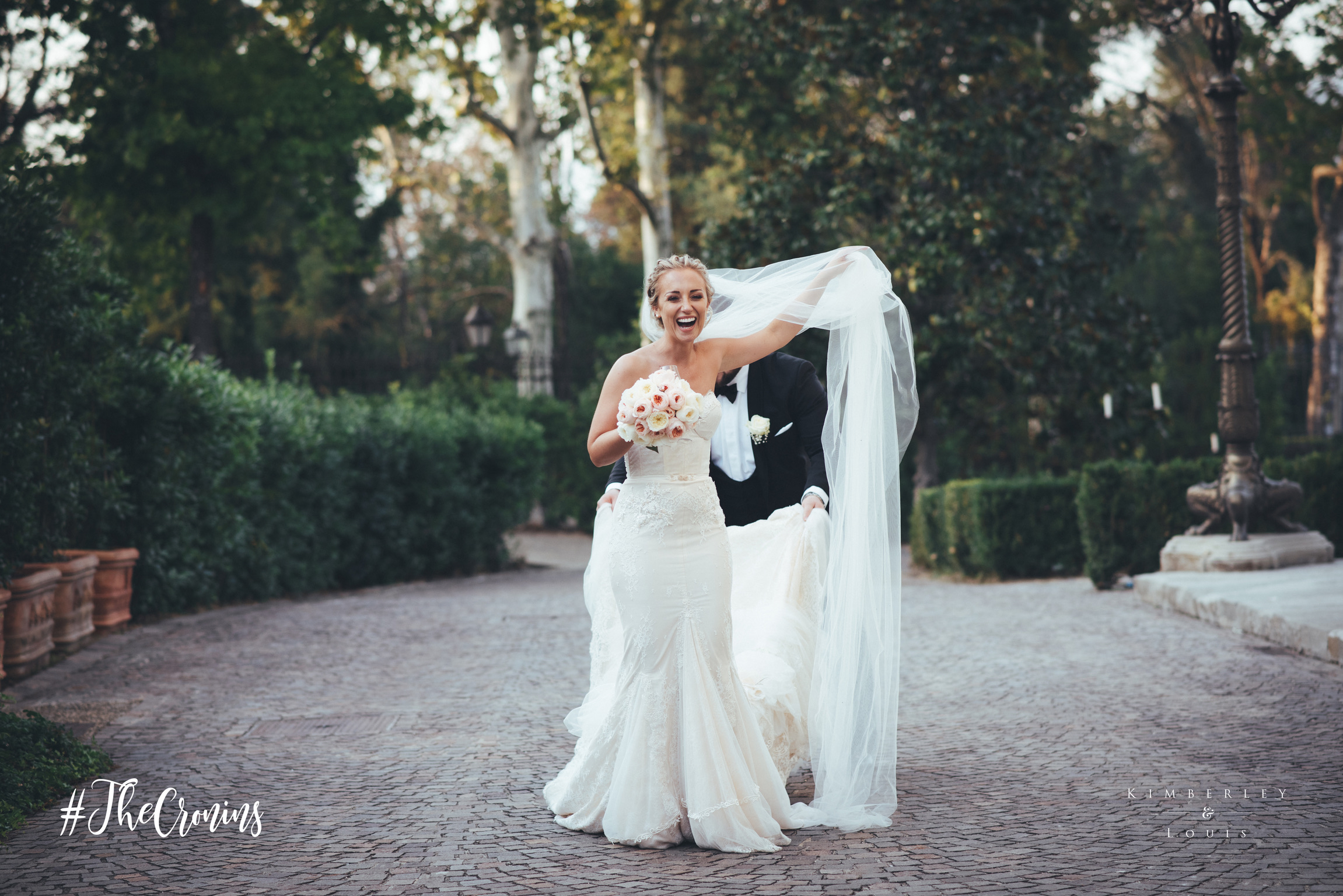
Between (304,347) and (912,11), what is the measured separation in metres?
22.3

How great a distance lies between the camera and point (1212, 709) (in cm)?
604

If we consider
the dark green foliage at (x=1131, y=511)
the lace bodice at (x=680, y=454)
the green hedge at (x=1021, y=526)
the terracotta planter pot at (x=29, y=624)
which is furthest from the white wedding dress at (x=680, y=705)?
the green hedge at (x=1021, y=526)

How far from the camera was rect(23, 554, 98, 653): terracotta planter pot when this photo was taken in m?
8.32

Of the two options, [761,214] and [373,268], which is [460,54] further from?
[761,214]

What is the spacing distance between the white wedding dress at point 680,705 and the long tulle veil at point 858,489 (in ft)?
0.75

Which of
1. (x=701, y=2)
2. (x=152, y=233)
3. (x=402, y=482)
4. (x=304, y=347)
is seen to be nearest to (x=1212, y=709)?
(x=402, y=482)

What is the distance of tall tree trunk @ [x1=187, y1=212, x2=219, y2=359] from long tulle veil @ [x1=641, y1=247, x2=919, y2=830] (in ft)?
59.8

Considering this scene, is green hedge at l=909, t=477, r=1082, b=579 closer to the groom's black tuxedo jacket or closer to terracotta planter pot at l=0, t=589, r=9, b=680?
the groom's black tuxedo jacket

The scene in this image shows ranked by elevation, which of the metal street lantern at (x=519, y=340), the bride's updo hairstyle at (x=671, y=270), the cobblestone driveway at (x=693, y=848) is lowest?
the cobblestone driveway at (x=693, y=848)

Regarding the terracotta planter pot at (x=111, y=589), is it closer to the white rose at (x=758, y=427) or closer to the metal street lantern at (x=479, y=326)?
the white rose at (x=758, y=427)

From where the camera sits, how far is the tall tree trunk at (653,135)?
2344cm

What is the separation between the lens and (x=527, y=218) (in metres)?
23.9

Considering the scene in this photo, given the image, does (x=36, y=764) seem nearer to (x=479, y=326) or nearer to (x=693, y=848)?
(x=693, y=848)

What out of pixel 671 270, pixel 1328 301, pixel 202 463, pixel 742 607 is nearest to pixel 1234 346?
pixel 742 607
